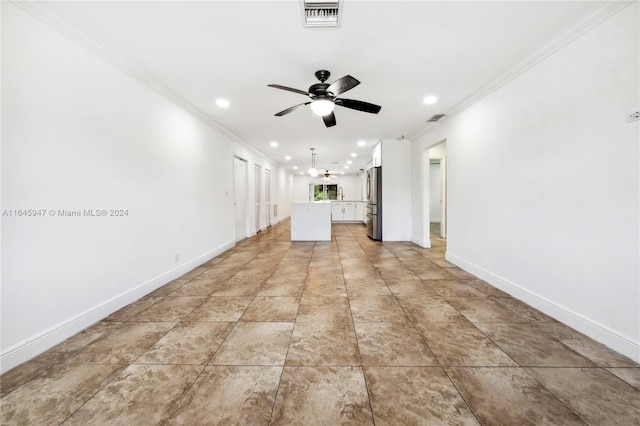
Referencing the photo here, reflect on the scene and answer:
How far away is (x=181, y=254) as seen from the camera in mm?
3732

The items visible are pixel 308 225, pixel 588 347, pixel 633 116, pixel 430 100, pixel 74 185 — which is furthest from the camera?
pixel 308 225

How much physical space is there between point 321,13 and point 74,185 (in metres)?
2.52

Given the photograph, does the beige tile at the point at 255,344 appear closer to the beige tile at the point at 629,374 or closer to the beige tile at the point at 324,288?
the beige tile at the point at 324,288

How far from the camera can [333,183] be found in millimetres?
15312

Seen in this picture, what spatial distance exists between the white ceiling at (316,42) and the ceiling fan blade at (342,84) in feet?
0.96

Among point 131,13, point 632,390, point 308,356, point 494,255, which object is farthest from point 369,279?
point 131,13

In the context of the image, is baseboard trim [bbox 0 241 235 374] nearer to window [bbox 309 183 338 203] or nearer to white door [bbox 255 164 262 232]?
white door [bbox 255 164 262 232]

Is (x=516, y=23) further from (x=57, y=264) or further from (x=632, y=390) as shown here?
(x=57, y=264)

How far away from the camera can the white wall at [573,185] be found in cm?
180

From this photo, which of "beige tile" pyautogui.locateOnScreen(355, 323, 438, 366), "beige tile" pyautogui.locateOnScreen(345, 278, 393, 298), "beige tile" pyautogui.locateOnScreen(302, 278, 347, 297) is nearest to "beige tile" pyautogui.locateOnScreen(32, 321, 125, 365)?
"beige tile" pyautogui.locateOnScreen(302, 278, 347, 297)

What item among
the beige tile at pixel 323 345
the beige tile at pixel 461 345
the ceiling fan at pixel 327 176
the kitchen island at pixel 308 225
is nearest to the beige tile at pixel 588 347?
the beige tile at pixel 461 345

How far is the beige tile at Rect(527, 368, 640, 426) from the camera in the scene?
1.31 metres

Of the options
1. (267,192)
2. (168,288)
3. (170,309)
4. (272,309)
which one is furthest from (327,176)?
(170,309)

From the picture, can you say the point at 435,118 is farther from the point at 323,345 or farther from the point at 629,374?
the point at 323,345
